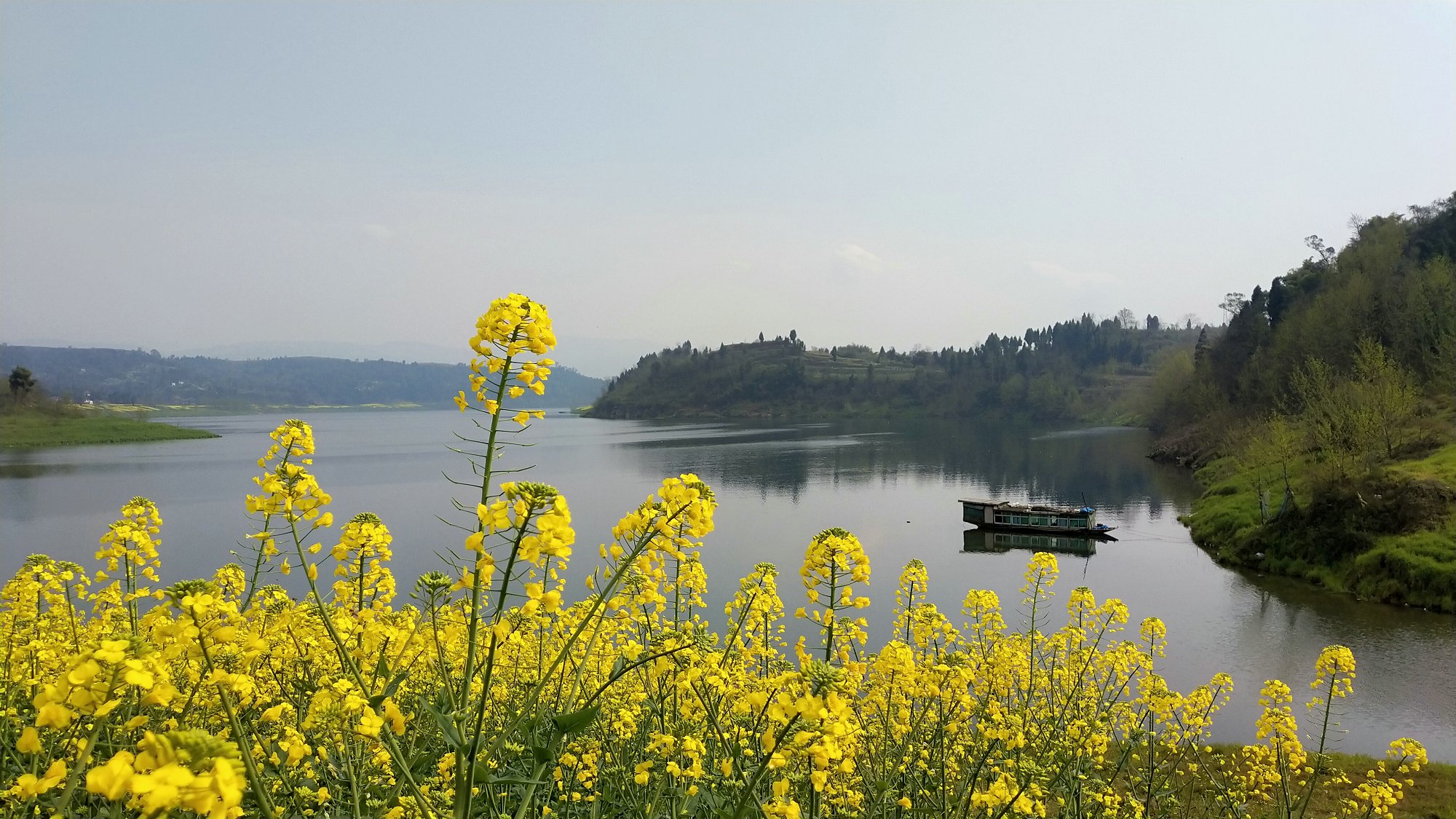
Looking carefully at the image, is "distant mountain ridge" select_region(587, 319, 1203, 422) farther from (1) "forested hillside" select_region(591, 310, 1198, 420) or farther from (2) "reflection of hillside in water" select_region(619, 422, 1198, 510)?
(2) "reflection of hillside in water" select_region(619, 422, 1198, 510)

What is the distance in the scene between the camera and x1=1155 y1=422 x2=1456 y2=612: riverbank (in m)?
24.6

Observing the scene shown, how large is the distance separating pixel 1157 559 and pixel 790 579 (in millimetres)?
19045

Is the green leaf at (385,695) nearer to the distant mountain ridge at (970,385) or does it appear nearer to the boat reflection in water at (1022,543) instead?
the boat reflection in water at (1022,543)

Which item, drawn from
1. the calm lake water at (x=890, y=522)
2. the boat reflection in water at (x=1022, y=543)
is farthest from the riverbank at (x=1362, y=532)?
the boat reflection in water at (x=1022, y=543)

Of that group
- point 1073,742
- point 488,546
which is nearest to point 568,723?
point 488,546

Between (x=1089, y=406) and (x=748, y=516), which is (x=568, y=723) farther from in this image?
(x=1089, y=406)

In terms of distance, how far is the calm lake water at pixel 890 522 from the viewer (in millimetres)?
19453

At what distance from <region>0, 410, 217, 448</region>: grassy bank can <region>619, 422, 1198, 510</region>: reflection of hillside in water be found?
207ft

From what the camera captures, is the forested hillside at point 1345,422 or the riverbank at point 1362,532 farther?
the forested hillside at point 1345,422

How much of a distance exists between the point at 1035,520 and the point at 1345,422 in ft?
47.5

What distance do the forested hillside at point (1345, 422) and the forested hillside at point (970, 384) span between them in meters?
73.8

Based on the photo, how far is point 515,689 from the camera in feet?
21.6

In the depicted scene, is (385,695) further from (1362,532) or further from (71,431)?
(71,431)

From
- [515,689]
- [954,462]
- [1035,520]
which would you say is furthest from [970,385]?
[515,689]
